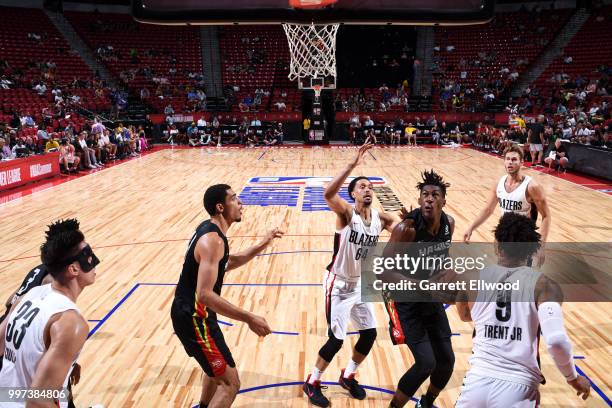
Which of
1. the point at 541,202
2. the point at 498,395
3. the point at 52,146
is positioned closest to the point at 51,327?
the point at 498,395

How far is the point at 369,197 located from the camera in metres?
4.36

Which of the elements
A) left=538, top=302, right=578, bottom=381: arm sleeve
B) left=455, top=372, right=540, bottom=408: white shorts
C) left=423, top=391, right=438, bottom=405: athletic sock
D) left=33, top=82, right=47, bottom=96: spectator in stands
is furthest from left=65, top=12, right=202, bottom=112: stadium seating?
left=538, top=302, right=578, bottom=381: arm sleeve

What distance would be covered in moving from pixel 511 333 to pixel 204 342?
1.98 metres

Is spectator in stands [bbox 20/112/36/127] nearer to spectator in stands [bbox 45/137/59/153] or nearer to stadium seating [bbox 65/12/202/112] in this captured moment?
spectator in stands [bbox 45/137/59/153]

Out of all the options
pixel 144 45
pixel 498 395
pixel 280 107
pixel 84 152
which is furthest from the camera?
pixel 144 45

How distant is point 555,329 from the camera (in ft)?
8.61

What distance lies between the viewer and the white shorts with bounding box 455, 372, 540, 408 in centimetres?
273

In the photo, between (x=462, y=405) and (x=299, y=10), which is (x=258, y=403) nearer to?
(x=462, y=405)

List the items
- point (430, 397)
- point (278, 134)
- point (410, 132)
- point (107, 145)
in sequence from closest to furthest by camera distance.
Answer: point (430, 397), point (107, 145), point (410, 132), point (278, 134)

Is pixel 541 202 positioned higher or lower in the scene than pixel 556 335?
lower

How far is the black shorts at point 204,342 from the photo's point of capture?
3594 millimetres

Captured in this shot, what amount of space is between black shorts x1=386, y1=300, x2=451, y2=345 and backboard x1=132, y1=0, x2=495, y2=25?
5.32m

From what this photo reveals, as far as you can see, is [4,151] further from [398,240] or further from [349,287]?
[398,240]

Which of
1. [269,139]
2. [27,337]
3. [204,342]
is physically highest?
[27,337]
